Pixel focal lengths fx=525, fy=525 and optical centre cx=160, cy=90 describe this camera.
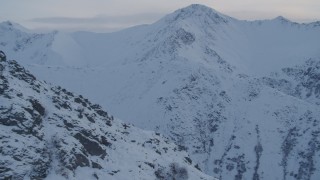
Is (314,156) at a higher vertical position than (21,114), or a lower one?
lower

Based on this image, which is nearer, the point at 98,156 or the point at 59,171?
the point at 59,171

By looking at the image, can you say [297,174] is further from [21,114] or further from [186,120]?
[21,114]

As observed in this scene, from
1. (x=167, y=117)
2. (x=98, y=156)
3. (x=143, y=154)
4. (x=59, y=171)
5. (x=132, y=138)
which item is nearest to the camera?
(x=59, y=171)

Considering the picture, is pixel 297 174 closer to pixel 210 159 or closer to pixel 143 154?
pixel 210 159

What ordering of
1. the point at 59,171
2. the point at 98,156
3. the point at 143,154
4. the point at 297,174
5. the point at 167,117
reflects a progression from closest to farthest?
the point at 59,171 → the point at 98,156 → the point at 143,154 → the point at 297,174 → the point at 167,117

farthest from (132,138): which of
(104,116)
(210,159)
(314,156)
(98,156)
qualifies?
(314,156)

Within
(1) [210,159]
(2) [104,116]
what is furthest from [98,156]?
(1) [210,159]

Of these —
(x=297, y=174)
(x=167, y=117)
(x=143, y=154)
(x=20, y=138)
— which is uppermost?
(x=20, y=138)
